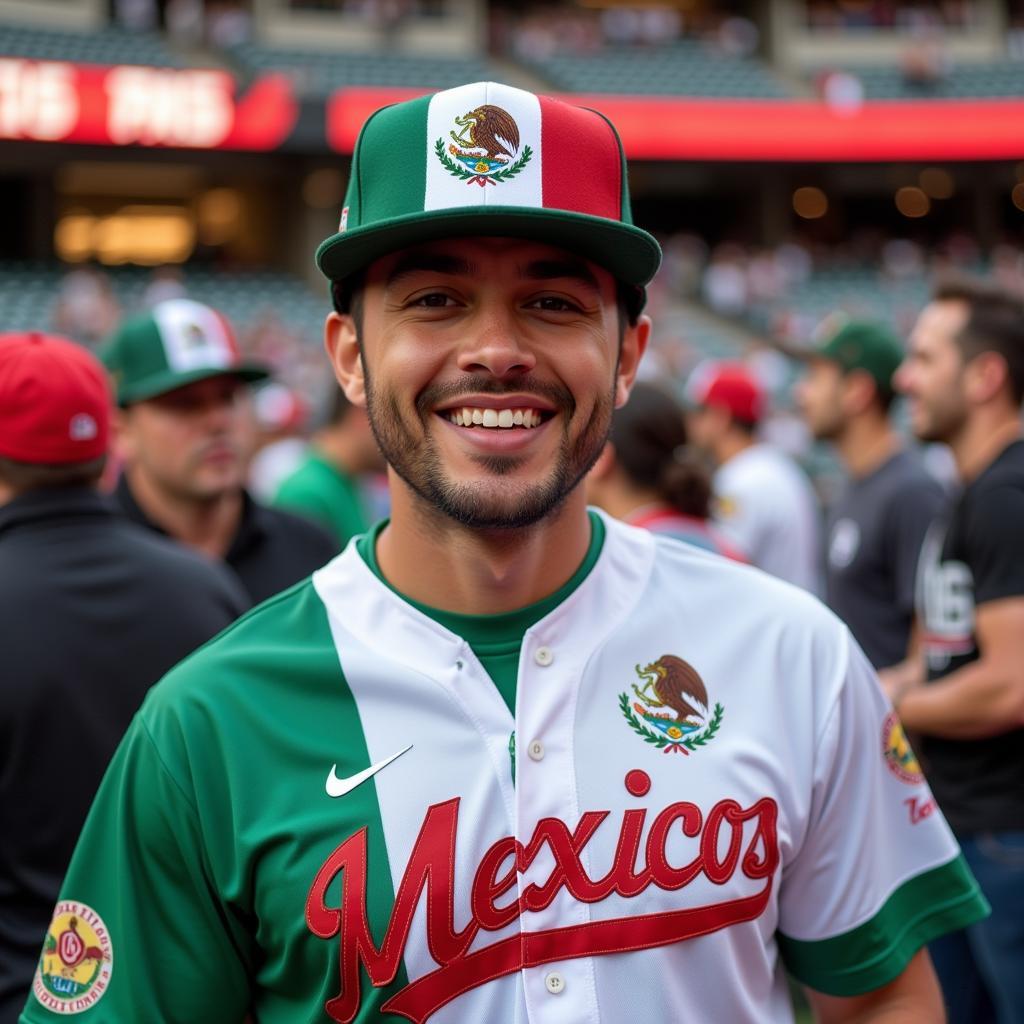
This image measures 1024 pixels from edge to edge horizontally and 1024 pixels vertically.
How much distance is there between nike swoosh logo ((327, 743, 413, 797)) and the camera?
5.09 feet

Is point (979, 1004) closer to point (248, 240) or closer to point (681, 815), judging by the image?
point (681, 815)

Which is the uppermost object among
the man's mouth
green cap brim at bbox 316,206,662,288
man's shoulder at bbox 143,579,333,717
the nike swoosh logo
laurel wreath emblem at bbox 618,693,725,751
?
green cap brim at bbox 316,206,662,288

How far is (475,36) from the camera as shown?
25984 millimetres

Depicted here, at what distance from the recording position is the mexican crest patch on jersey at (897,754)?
1.75 m

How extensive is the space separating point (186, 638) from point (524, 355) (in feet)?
4.09

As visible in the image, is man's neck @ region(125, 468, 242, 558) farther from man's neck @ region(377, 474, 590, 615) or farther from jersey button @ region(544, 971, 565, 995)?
jersey button @ region(544, 971, 565, 995)

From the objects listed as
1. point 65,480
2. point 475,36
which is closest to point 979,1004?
point 65,480

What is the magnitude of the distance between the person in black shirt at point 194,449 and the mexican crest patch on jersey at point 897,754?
214 centimetres

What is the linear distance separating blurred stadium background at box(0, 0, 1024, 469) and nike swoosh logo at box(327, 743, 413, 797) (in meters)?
15.2

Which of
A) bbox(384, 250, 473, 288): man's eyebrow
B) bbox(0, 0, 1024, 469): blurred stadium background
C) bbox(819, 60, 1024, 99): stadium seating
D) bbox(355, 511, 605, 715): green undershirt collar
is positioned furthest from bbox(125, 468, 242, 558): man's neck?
bbox(819, 60, 1024, 99): stadium seating

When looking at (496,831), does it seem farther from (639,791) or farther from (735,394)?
(735,394)

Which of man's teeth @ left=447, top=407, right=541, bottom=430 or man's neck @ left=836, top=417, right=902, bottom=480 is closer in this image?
man's teeth @ left=447, top=407, right=541, bottom=430

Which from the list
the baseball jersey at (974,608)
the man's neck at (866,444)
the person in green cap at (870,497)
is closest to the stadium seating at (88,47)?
the person in green cap at (870,497)

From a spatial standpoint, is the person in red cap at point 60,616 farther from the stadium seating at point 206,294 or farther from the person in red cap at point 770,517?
the stadium seating at point 206,294
